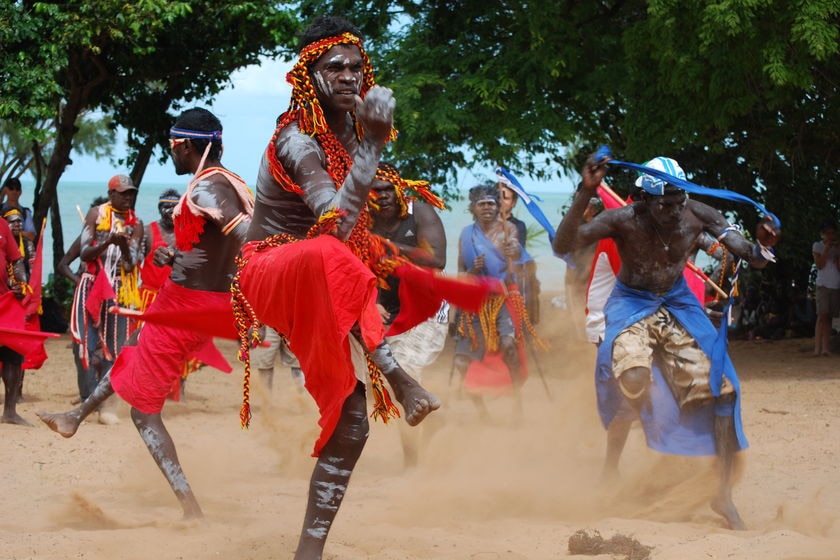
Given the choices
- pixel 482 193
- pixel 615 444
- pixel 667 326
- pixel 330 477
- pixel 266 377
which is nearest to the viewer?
pixel 330 477

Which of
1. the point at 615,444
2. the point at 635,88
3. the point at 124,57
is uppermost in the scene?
the point at 124,57

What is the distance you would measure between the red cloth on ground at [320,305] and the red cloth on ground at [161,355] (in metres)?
1.42

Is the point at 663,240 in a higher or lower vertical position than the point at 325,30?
lower

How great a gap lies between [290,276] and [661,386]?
2.87 metres

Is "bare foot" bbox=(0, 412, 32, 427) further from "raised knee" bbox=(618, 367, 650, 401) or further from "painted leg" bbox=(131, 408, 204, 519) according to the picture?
"raised knee" bbox=(618, 367, 650, 401)

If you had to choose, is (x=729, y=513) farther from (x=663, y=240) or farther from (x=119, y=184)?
(x=119, y=184)


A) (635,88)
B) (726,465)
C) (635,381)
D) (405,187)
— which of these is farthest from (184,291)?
(635,88)

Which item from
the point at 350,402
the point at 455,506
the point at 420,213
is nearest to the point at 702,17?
the point at 420,213

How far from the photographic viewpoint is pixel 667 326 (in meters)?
6.16

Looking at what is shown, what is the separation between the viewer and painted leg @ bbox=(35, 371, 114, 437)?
5.82 metres

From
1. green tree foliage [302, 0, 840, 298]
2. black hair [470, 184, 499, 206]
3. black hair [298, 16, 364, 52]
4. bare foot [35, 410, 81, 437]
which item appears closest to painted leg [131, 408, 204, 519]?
bare foot [35, 410, 81, 437]

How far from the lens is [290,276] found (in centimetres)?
404

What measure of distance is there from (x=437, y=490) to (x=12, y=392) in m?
4.30

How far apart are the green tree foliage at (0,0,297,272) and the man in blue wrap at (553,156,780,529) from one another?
9.36 metres
